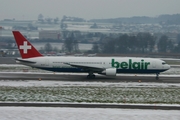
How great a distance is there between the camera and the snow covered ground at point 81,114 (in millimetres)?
22562

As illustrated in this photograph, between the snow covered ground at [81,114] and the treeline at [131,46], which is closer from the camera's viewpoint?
the snow covered ground at [81,114]

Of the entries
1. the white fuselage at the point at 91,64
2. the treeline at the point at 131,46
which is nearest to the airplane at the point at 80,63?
the white fuselage at the point at 91,64

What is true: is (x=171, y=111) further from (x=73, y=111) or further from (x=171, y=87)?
(x=171, y=87)

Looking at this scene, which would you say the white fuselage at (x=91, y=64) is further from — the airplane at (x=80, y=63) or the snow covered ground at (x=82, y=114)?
the snow covered ground at (x=82, y=114)

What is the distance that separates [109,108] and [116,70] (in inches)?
756

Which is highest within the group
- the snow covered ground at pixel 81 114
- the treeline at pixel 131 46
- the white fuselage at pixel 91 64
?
the treeline at pixel 131 46

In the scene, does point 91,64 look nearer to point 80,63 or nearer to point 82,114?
point 80,63

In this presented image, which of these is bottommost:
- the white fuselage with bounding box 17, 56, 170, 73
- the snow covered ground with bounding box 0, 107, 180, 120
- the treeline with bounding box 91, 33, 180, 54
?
the snow covered ground with bounding box 0, 107, 180, 120

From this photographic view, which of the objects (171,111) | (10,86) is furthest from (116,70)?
(171,111)

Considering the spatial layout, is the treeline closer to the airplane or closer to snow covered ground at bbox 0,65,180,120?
the airplane

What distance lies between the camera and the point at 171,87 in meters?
37.6

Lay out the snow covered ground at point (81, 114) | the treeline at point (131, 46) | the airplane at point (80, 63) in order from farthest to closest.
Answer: the treeline at point (131, 46)
the airplane at point (80, 63)
the snow covered ground at point (81, 114)

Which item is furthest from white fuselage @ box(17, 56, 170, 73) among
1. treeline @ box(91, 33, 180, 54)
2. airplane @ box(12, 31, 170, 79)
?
treeline @ box(91, 33, 180, 54)

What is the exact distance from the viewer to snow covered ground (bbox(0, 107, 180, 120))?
22562 millimetres
